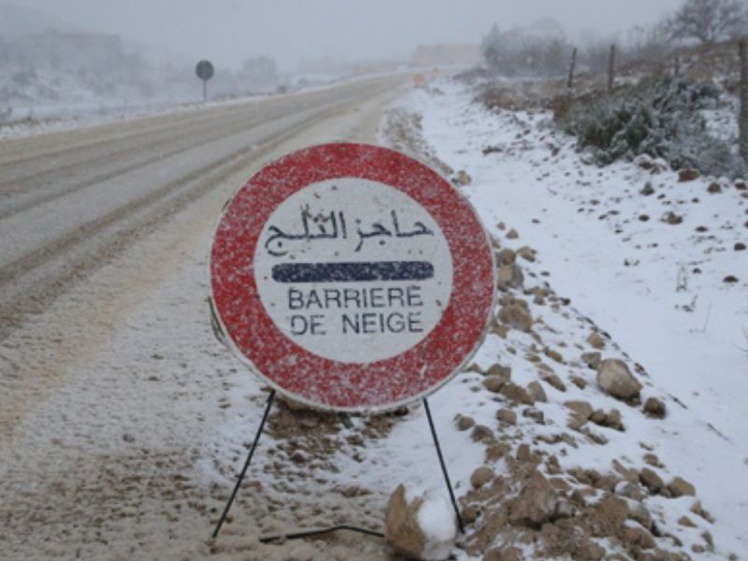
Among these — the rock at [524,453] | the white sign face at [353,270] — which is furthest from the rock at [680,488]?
the white sign face at [353,270]

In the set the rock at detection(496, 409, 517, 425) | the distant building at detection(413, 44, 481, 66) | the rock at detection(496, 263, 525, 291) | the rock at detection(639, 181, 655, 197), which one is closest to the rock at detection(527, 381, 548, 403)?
the rock at detection(496, 409, 517, 425)

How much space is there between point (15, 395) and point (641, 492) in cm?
252

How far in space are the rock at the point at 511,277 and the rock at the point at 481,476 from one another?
253 centimetres

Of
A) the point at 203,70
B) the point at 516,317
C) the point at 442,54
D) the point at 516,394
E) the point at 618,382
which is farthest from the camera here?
the point at 442,54

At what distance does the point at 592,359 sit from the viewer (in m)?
3.67

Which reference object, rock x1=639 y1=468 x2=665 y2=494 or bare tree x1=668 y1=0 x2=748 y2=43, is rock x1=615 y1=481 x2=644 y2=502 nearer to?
rock x1=639 y1=468 x2=665 y2=494

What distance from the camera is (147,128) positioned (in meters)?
14.0

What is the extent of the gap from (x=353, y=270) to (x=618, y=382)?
2.00m

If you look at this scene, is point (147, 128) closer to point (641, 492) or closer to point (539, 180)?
point (539, 180)

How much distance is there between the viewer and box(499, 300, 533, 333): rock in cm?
388

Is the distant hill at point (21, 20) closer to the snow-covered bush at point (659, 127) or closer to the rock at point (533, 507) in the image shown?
the snow-covered bush at point (659, 127)

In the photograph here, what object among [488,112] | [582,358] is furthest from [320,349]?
[488,112]

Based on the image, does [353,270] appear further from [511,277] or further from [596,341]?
[511,277]

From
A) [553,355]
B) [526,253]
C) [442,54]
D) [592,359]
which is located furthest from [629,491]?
[442,54]
